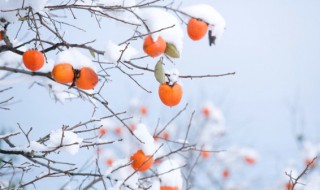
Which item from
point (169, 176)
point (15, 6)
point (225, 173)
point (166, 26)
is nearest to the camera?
point (15, 6)

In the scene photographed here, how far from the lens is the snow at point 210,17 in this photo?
2.16m

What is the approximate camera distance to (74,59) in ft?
6.11

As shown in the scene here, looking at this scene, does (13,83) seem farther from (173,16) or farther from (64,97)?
(173,16)

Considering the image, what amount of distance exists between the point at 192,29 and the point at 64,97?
146 centimetres

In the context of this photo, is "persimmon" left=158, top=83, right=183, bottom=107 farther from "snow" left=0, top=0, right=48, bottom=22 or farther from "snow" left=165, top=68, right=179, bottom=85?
"snow" left=0, top=0, right=48, bottom=22

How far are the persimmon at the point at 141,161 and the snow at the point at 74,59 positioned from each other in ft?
2.27

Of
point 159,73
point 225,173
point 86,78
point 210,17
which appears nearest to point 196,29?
point 210,17

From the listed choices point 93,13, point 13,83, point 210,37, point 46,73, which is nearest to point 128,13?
point 93,13

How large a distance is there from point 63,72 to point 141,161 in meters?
0.81

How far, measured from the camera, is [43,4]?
1.85m

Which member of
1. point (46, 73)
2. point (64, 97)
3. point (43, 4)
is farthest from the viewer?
point (64, 97)

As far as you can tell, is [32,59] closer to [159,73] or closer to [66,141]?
[66,141]

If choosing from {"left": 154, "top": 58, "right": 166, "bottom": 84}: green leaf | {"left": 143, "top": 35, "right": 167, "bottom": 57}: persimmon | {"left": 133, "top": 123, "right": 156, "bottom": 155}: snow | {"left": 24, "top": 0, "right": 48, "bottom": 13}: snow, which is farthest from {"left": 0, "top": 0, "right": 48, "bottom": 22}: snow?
{"left": 133, "top": 123, "right": 156, "bottom": 155}: snow

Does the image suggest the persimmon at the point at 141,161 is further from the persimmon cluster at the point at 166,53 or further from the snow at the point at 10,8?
the snow at the point at 10,8
